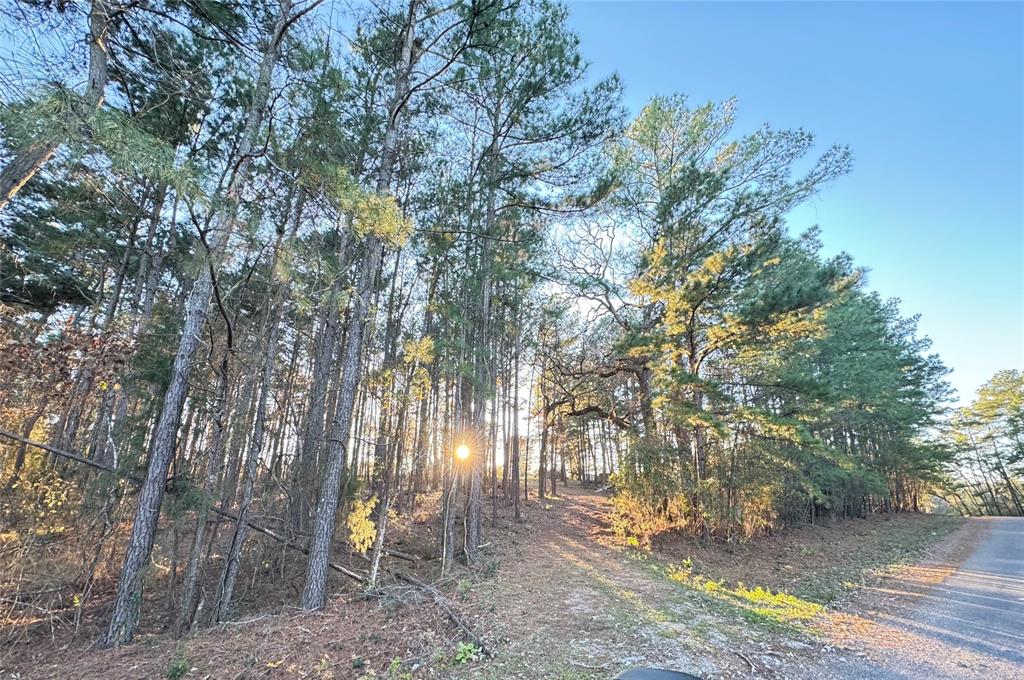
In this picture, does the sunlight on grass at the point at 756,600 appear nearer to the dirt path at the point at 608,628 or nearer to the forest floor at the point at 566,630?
the forest floor at the point at 566,630

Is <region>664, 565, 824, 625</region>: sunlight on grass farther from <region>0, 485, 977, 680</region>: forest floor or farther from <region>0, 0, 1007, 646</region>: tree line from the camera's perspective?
<region>0, 0, 1007, 646</region>: tree line

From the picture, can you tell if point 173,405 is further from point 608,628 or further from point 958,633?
point 958,633

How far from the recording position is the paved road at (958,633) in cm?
367

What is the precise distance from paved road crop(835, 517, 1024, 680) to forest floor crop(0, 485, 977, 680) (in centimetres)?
16

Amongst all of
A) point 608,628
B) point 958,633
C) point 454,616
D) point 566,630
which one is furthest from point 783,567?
point 454,616

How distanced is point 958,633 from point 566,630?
15.2 ft

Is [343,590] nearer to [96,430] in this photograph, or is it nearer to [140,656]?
[140,656]

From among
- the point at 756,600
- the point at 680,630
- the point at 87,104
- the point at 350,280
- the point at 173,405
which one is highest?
the point at 350,280

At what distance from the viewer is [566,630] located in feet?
15.1

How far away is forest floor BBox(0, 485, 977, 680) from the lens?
3.74 meters

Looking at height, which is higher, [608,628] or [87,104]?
[87,104]

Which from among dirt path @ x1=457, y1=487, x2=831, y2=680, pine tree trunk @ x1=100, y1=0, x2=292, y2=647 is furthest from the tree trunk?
dirt path @ x1=457, y1=487, x2=831, y2=680

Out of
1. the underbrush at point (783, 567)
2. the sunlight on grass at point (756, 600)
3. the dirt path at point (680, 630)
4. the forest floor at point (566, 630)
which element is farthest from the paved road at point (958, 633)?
the underbrush at point (783, 567)

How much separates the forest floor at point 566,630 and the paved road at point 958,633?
0.16m
